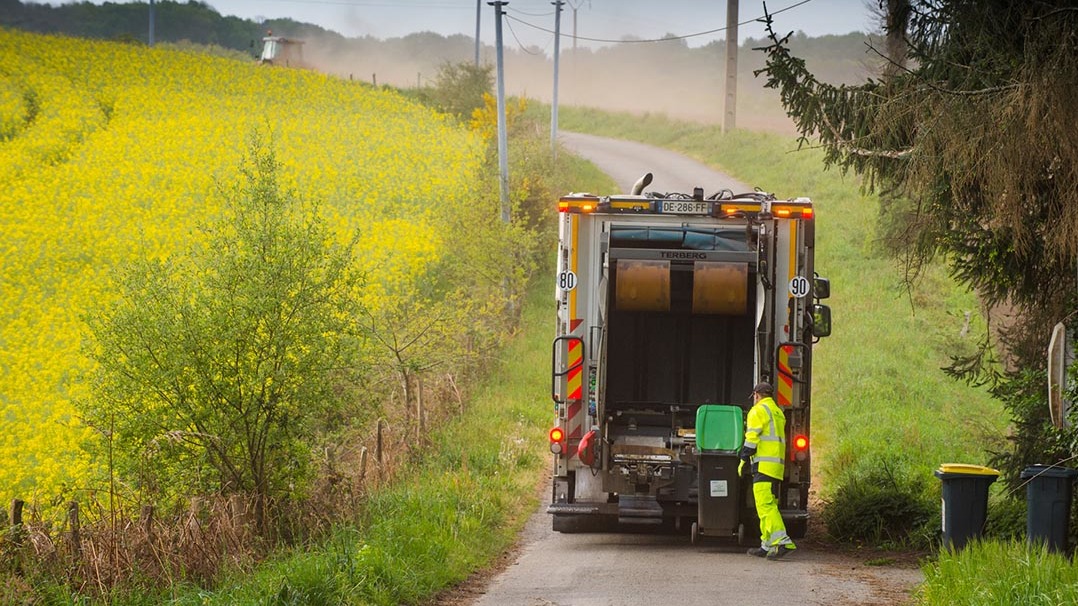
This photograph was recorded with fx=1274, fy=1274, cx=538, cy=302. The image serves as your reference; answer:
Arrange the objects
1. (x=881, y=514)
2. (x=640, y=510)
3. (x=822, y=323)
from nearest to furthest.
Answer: (x=640, y=510) < (x=881, y=514) < (x=822, y=323)

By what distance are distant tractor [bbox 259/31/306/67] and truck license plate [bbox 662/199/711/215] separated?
62.7 metres

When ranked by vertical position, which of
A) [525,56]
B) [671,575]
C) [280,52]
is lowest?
[671,575]

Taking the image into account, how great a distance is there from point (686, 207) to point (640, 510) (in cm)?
270

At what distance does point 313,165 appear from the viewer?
37031 millimetres

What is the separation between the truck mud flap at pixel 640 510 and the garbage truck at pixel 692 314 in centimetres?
1

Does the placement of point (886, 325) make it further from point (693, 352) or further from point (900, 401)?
point (693, 352)

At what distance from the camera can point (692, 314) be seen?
A: 39.0 feet

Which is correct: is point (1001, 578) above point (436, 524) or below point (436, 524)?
above

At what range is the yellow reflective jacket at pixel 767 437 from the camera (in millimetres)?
10531

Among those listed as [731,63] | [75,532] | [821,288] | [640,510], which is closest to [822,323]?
[821,288]

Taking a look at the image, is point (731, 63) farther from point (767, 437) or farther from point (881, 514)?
point (767, 437)

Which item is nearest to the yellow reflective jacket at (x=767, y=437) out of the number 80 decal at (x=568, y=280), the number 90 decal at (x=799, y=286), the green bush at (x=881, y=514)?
the number 90 decal at (x=799, y=286)

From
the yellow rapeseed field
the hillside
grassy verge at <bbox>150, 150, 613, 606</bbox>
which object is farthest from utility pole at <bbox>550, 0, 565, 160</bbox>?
the hillside

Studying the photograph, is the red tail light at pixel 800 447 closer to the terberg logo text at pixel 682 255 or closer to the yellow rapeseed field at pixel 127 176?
the terberg logo text at pixel 682 255
